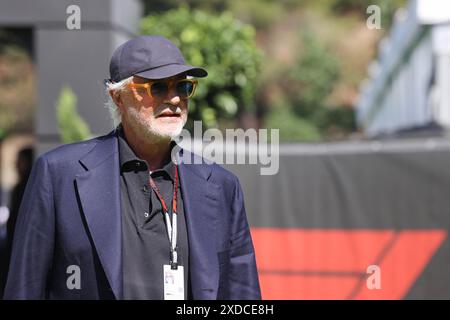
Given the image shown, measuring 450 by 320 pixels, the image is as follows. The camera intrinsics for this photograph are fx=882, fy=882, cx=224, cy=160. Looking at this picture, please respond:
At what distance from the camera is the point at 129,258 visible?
2.79m

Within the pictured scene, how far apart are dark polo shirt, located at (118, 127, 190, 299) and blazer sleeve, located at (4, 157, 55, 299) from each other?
0.79 feet

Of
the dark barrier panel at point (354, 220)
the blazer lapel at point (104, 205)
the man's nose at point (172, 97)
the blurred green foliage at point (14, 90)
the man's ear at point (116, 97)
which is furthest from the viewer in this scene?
the blurred green foliage at point (14, 90)

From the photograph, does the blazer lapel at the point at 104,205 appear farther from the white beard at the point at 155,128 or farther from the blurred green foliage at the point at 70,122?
the blurred green foliage at the point at 70,122

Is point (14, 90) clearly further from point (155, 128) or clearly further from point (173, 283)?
point (173, 283)

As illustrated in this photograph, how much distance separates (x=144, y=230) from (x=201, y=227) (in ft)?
0.61

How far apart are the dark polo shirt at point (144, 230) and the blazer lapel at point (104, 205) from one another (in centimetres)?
5

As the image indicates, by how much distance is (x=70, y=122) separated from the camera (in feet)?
26.0

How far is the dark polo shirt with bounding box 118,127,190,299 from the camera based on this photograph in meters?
2.79

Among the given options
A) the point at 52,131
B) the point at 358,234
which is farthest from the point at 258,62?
the point at 358,234

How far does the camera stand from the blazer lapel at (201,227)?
9.29ft

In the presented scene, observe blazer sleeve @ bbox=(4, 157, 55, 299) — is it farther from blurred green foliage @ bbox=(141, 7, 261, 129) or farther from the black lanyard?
blurred green foliage @ bbox=(141, 7, 261, 129)

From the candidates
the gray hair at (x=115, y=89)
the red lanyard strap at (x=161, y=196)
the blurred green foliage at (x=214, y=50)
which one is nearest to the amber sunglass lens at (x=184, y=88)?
the gray hair at (x=115, y=89)

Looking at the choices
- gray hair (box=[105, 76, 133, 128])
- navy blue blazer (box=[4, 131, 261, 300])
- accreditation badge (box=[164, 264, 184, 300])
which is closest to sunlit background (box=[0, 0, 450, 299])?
gray hair (box=[105, 76, 133, 128])
